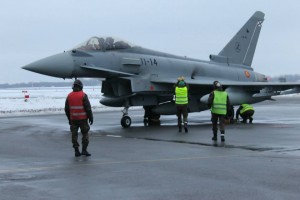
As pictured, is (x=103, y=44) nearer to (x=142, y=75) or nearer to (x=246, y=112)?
(x=142, y=75)

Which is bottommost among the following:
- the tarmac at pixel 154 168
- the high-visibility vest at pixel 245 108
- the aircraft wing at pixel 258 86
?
the tarmac at pixel 154 168

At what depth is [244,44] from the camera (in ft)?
82.0

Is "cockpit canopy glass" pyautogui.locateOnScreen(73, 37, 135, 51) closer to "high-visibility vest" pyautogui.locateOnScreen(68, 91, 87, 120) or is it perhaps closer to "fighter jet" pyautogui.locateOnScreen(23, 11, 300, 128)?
"fighter jet" pyautogui.locateOnScreen(23, 11, 300, 128)

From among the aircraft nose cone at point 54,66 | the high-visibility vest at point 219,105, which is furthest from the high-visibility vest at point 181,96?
the aircraft nose cone at point 54,66

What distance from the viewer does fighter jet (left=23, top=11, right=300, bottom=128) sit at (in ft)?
56.1

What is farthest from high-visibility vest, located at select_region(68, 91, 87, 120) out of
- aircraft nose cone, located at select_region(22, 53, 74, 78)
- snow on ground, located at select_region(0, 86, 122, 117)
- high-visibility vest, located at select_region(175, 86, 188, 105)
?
snow on ground, located at select_region(0, 86, 122, 117)

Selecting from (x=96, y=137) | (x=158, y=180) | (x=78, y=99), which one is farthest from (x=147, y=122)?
(x=158, y=180)

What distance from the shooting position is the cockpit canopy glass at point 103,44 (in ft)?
57.9

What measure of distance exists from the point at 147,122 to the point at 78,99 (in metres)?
9.61

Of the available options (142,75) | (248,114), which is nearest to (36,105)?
(142,75)

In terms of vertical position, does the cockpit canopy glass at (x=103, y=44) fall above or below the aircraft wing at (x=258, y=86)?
above

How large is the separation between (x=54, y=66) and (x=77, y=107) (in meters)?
6.42

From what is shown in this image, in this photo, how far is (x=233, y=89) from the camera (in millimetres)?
19844

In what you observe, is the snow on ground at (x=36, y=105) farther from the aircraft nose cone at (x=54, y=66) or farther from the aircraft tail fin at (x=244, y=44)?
the aircraft nose cone at (x=54, y=66)
